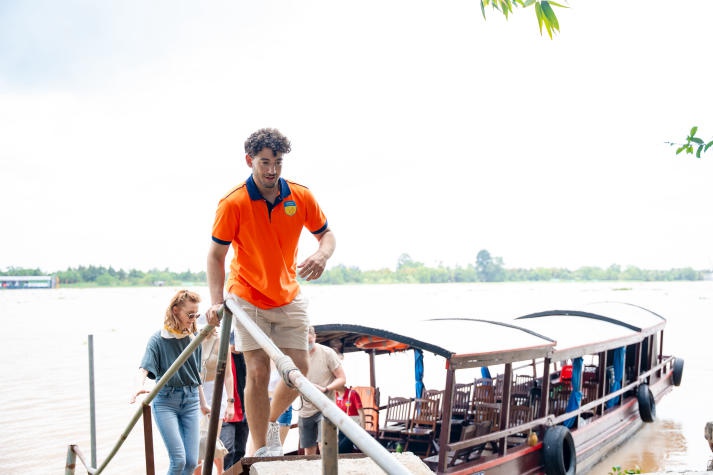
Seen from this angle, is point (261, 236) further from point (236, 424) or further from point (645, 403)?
point (645, 403)

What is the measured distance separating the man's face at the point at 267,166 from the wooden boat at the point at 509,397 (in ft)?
12.8

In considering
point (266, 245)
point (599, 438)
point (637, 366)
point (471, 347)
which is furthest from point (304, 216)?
point (637, 366)

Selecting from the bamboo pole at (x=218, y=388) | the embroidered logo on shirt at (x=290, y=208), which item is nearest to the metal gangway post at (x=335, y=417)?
the bamboo pole at (x=218, y=388)

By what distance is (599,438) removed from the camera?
428 inches

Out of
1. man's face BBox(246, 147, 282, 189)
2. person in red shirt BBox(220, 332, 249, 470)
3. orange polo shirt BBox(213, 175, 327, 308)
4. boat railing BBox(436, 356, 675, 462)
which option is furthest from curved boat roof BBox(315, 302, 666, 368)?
man's face BBox(246, 147, 282, 189)

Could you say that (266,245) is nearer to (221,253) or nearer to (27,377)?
(221,253)

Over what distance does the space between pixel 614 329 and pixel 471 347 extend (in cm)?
554

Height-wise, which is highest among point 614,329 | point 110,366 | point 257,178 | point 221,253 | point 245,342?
point 257,178

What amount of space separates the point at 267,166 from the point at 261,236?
35cm

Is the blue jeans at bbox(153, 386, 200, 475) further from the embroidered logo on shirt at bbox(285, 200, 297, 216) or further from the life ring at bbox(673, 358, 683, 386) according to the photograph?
the life ring at bbox(673, 358, 683, 386)

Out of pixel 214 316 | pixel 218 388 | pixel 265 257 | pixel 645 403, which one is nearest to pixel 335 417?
pixel 218 388

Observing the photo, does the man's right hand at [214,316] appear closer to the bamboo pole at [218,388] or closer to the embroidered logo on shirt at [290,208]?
the bamboo pole at [218,388]

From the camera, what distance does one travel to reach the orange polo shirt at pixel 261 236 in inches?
129

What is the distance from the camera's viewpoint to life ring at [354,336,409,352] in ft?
27.2
